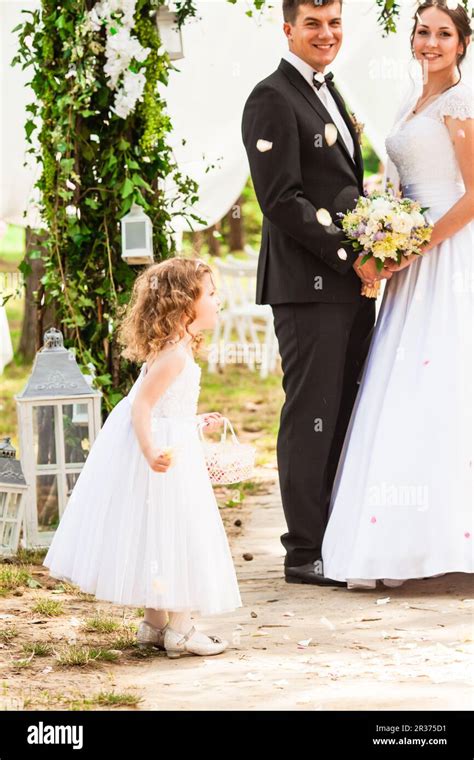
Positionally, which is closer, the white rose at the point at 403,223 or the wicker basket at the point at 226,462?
the wicker basket at the point at 226,462

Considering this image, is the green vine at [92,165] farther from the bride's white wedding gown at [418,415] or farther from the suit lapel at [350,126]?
the bride's white wedding gown at [418,415]

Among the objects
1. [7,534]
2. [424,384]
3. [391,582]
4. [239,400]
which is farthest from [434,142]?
[239,400]

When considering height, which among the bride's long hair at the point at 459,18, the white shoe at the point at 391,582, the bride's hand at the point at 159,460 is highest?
the bride's long hair at the point at 459,18

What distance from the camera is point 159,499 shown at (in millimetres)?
3863

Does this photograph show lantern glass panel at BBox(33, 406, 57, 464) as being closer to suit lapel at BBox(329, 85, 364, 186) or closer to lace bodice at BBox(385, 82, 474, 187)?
suit lapel at BBox(329, 85, 364, 186)

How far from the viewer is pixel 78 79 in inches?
217

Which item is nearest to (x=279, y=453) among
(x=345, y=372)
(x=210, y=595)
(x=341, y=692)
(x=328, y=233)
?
(x=345, y=372)

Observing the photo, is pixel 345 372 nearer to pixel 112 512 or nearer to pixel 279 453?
pixel 279 453

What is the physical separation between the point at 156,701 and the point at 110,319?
101 inches

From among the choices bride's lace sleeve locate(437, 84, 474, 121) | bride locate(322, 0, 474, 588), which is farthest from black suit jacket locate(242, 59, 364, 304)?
bride's lace sleeve locate(437, 84, 474, 121)

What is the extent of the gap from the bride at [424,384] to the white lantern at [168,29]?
1.37 meters

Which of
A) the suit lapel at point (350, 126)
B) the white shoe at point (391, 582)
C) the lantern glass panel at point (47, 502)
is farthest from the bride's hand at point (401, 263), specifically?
the lantern glass panel at point (47, 502)

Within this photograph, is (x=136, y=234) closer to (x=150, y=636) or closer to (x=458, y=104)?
(x=458, y=104)

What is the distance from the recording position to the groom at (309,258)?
4664 mm
